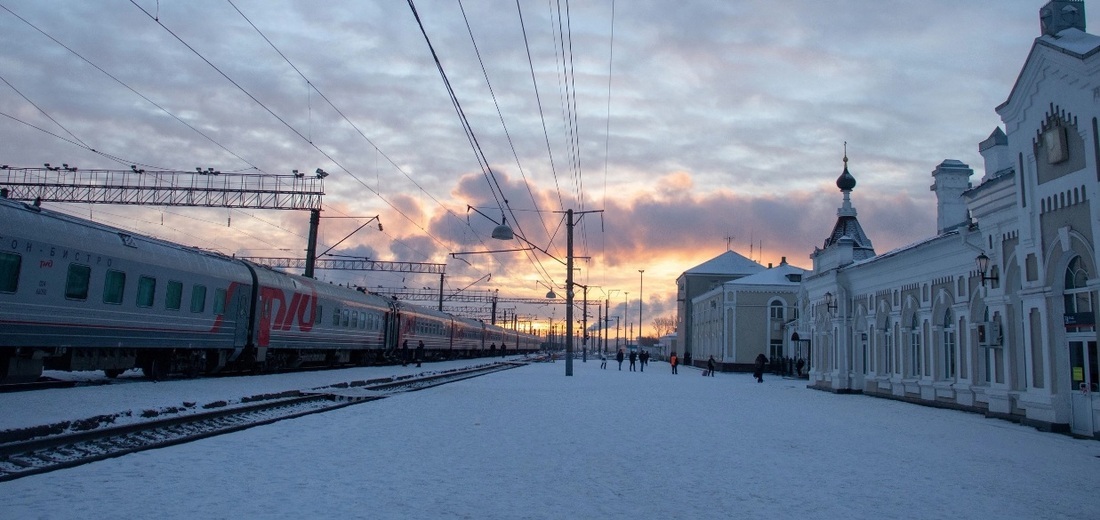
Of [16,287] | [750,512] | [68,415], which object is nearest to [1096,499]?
[750,512]

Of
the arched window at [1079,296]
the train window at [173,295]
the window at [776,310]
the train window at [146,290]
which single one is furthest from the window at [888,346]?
the window at [776,310]

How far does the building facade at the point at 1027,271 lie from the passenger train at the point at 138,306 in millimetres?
18939

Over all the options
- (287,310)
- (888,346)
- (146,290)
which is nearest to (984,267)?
Answer: (888,346)

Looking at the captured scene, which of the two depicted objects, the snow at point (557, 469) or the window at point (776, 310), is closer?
the snow at point (557, 469)

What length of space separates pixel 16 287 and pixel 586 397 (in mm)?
13438

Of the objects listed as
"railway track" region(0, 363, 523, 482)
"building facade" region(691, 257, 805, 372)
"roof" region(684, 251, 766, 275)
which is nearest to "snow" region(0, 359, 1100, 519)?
"railway track" region(0, 363, 523, 482)

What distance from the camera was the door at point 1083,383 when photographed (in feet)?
45.8

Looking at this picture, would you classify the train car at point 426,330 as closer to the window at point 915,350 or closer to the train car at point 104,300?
the train car at point 104,300

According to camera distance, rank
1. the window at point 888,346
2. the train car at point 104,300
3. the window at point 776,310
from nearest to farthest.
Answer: the train car at point 104,300, the window at point 888,346, the window at point 776,310

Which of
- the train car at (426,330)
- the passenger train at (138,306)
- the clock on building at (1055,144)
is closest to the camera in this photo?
the passenger train at (138,306)

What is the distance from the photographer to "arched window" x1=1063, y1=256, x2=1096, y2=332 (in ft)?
45.8

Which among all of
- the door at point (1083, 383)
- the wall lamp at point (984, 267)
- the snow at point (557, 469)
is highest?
the wall lamp at point (984, 267)

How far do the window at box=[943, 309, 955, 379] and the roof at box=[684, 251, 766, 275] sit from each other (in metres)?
42.7

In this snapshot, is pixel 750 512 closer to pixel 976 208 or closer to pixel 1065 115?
pixel 1065 115
